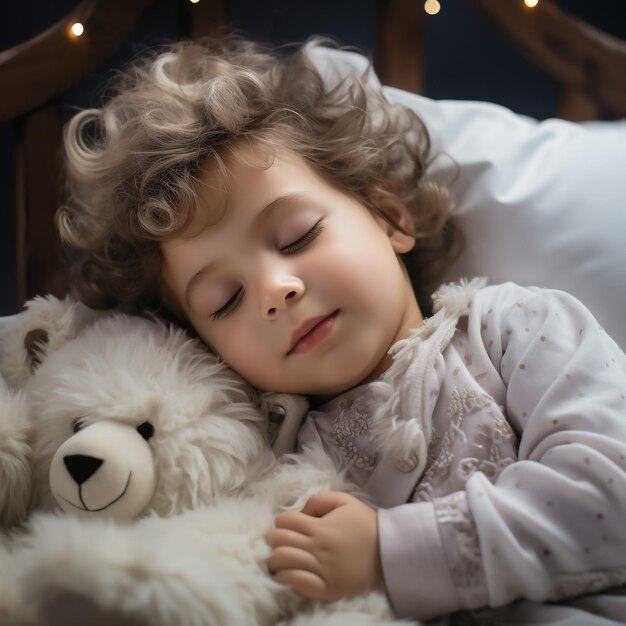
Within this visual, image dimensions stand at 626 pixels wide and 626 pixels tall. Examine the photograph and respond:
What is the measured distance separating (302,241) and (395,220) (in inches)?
9.0

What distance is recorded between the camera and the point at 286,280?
85 centimetres

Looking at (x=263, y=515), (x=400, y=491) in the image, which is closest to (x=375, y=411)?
(x=400, y=491)

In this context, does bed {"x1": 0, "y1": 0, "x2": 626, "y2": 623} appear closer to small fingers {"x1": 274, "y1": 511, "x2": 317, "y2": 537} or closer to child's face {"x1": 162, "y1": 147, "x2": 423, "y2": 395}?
child's face {"x1": 162, "y1": 147, "x2": 423, "y2": 395}

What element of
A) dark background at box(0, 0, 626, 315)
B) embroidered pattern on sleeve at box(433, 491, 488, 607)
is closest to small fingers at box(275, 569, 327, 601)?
embroidered pattern on sleeve at box(433, 491, 488, 607)

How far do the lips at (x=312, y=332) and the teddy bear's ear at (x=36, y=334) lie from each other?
315mm

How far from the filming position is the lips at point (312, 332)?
0.87m

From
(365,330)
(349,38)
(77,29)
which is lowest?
(365,330)

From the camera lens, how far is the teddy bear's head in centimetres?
76

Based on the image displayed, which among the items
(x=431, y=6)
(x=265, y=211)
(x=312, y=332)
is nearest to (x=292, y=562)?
(x=312, y=332)

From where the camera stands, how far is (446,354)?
889mm

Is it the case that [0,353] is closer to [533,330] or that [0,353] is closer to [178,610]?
[178,610]

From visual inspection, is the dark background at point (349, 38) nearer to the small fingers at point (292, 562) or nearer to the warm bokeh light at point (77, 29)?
the warm bokeh light at point (77, 29)

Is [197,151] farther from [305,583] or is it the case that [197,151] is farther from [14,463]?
[305,583]

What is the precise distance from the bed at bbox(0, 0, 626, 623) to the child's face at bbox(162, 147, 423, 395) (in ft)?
0.80
